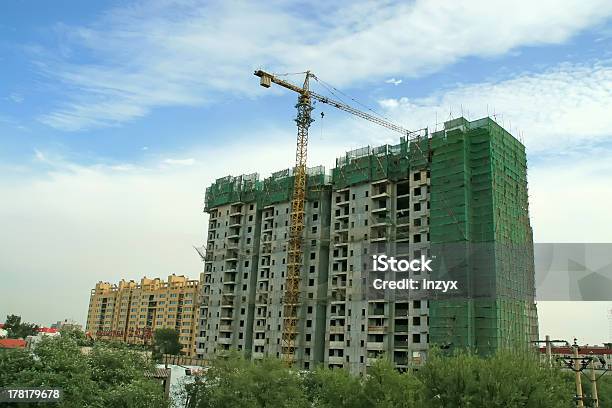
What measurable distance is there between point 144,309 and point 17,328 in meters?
37.1

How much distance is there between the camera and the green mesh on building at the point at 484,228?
65.3 metres

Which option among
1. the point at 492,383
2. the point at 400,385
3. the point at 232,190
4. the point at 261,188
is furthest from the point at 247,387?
the point at 232,190

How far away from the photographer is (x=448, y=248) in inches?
2697

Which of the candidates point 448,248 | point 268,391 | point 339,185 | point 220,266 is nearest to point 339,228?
point 339,185

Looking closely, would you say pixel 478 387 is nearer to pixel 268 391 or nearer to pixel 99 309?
pixel 268 391

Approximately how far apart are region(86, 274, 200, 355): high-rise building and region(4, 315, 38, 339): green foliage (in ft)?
50.0

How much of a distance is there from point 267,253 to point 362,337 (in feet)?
82.5

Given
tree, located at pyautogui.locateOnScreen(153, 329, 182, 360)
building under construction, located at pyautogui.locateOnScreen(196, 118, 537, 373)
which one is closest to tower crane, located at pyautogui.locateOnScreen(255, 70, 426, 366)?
building under construction, located at pyautogui.locateOnScreen(196, 118, 537, 373)

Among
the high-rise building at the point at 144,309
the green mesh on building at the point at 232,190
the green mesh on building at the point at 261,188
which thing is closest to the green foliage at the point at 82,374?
the green mesh on building at the point at 261,188

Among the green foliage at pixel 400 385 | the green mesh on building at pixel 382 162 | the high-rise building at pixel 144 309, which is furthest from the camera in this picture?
the high-rise building at pixel 144 309

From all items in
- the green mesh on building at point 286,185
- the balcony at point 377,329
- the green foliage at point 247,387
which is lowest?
the green foliage at point 247,387

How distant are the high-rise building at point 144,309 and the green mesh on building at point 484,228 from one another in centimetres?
9317

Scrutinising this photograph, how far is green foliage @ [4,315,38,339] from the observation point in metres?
140

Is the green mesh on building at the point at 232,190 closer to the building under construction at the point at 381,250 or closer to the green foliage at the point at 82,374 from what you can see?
the building under construction at the point at 381,250
